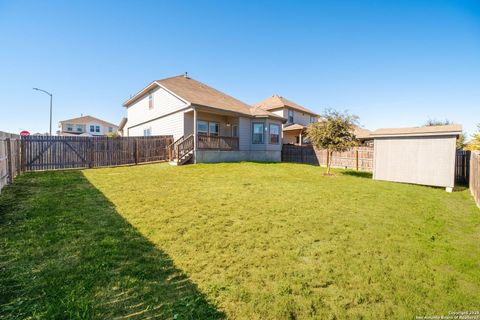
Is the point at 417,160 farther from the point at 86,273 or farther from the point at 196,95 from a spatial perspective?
the point at 196,95

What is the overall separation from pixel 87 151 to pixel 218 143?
853cm

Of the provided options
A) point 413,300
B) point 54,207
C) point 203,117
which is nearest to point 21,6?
point 203,117

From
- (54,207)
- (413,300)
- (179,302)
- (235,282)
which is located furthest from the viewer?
(54,207)

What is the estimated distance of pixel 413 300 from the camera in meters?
2.55

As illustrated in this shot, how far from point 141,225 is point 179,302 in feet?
8.55

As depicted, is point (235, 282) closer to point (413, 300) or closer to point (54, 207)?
point (413, 300)

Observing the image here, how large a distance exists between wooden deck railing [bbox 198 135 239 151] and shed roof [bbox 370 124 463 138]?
378 inches

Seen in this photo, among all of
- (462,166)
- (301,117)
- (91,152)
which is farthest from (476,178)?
(301,117)

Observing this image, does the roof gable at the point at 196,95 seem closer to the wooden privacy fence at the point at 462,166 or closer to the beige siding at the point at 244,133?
the beige siding at the point at 244,133

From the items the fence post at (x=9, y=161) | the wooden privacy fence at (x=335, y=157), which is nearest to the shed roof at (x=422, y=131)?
the wooden privacy fence at (x=335, y=157)

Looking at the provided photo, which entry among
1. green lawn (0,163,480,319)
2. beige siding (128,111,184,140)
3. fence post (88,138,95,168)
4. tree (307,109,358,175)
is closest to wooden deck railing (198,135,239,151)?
beige siding (128,111,184,140)

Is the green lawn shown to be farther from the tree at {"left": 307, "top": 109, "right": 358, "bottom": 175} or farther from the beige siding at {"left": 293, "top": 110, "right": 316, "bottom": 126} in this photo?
the beige siding at {"left": 293, "top": 110, "right": 316, "bottom": 126}

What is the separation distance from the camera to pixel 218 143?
16.3 meters

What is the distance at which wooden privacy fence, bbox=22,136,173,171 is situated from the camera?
11.7 m
